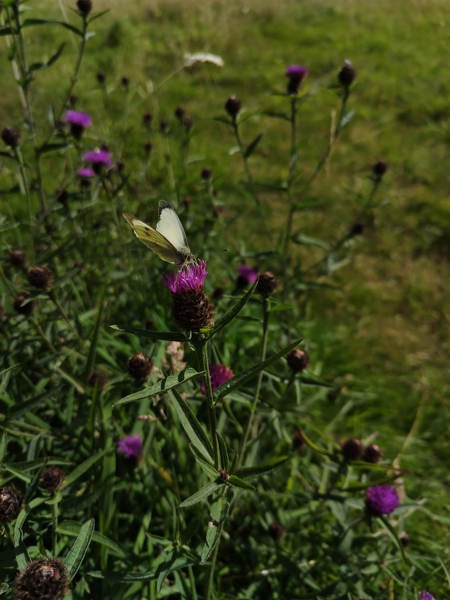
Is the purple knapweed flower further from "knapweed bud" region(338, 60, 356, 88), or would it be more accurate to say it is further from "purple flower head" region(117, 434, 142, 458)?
"purple flower head" region(117, 434, 142, 458)

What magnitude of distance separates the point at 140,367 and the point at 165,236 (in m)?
0.36

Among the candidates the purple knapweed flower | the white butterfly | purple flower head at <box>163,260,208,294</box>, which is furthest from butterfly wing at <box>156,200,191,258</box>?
the purple knapweed flower

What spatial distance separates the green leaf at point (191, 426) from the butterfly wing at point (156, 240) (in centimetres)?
32

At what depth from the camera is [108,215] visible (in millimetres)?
2738

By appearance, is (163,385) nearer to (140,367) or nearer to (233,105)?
(140,367)

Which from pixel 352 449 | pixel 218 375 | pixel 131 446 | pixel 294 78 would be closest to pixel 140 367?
pixel 218 375

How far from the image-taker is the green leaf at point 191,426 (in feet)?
3.42

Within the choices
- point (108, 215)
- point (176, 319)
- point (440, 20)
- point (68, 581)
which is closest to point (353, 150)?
point (440, 20)

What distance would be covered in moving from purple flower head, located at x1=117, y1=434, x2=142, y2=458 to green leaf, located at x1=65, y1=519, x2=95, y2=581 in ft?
1.57

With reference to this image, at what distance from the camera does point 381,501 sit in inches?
55.0

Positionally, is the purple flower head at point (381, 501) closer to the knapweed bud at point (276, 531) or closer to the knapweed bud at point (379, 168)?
the knapweed bud at point (276, 531)

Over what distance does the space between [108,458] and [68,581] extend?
50 cm

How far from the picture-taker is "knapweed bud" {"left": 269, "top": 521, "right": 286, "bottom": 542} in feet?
5.31

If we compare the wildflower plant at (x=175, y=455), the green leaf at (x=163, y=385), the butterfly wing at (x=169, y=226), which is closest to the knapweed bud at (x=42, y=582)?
the wildflower plant at (x=175, y=455)
